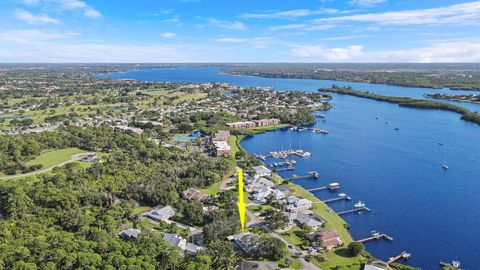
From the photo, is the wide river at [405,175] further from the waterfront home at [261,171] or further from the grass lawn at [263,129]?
the waterfront home at [261,171]

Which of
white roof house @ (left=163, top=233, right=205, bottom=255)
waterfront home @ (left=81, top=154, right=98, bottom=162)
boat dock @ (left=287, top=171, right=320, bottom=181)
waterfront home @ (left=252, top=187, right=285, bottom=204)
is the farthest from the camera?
waterfront home @ (left=81, top=154, right=98, bottom=162)

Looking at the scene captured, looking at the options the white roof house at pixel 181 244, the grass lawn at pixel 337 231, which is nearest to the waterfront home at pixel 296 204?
the grass lawn at pixel 337 231

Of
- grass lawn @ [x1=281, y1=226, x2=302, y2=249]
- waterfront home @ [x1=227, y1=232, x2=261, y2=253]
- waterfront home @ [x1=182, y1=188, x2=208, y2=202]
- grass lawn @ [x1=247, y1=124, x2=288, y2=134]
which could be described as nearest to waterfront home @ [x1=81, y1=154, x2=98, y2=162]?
waterfront home @ [x1=182, y1=188, x2=208, y2=202]

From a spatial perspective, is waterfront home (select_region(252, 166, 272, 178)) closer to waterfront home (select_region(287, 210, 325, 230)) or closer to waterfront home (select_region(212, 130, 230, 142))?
waterfront home (select_region(287, 210, 325, 230))

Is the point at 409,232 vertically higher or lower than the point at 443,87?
lower

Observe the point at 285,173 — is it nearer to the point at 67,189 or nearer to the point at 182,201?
the point at 182,201

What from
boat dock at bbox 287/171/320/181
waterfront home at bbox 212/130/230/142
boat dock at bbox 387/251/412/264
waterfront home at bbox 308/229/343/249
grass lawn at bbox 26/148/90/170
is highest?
waterfront home at bbox 212/130/230/142

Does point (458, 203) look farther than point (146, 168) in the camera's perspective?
No

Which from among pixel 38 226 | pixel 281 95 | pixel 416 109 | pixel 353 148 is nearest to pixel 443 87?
pixel 416 109
